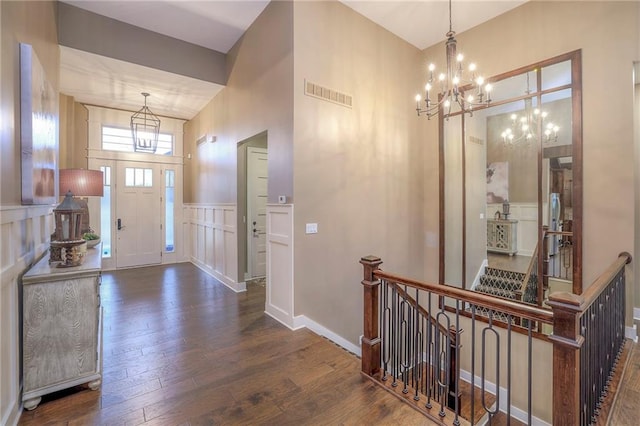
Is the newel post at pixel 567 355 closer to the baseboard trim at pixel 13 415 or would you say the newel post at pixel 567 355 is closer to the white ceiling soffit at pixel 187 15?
the baseboard trim at pixel 13 415

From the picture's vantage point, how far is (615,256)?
3164mm

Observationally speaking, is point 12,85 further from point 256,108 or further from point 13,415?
point 256,108

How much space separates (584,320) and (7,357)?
3.48 metres

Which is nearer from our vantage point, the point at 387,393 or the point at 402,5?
the point at 387,393

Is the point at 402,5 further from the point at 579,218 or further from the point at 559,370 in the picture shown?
the point at 559,370

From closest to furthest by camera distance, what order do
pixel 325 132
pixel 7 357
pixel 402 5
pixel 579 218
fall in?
pixel 7 357
pixel 579 218
pixel 325 132
pixel 402 5

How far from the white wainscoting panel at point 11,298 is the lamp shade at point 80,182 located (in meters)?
1.85

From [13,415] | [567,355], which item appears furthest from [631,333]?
[13,415]

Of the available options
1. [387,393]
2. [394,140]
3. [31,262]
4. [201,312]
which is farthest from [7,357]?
[394,140]

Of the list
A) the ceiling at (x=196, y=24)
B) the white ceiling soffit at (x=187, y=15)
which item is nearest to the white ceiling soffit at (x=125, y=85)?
the ceiling at (x=196, y=24)

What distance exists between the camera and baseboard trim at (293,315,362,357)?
3337 mm

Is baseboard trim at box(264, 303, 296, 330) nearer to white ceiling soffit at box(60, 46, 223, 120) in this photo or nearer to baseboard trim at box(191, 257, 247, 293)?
baseboard trim at box(191, 257, 247, 293)

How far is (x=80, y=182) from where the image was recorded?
374 cm

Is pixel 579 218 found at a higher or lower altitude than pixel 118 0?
lower
